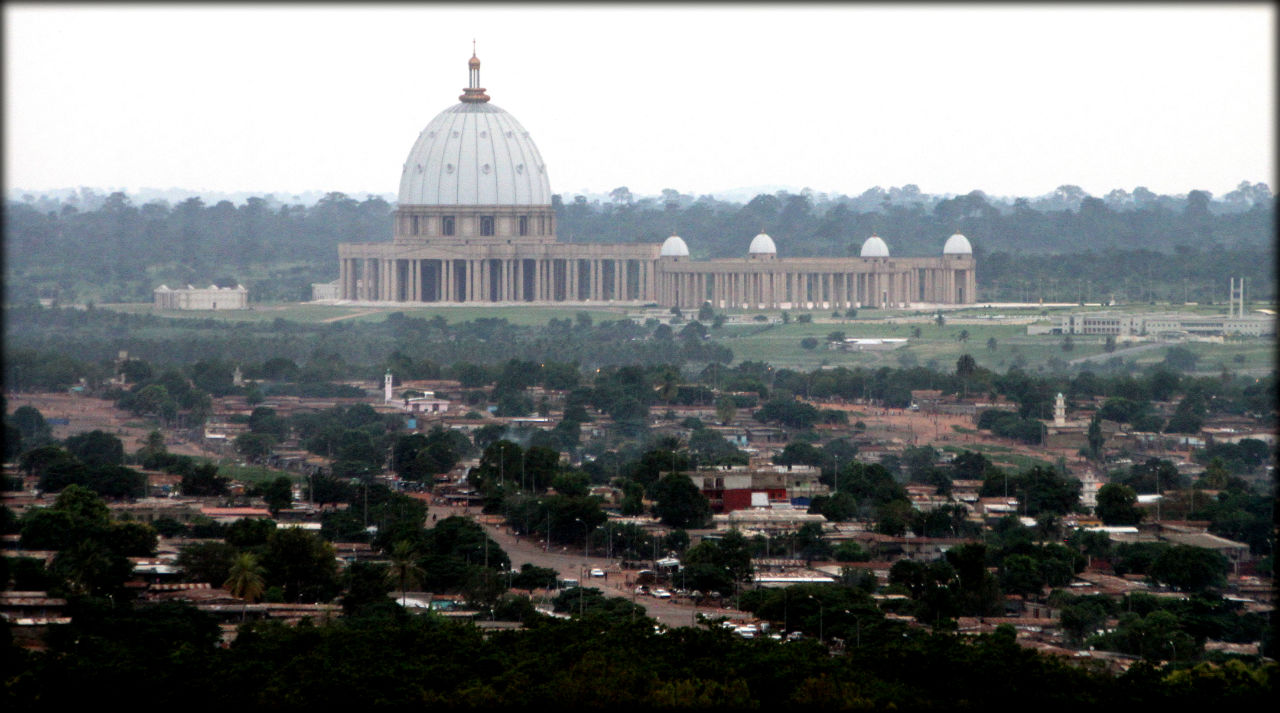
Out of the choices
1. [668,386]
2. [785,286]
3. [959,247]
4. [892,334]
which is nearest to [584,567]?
[668,386]

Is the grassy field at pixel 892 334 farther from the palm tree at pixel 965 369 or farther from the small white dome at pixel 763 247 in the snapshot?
→ the small white dome at pixel 763 247

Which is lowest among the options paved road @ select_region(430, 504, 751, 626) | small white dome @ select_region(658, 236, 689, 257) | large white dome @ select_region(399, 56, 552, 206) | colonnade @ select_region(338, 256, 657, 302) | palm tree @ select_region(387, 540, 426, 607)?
paved road @ select_region(430, 504, 751, 626)

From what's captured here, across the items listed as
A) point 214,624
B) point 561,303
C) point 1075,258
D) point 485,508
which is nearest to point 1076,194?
point 1075,258

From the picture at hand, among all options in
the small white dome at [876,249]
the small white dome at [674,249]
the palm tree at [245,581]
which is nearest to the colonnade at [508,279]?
the small white dome at [674,249]

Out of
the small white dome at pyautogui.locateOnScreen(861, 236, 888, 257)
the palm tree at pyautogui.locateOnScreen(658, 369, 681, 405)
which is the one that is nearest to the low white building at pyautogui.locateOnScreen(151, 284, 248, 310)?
the small white dome at pyautogui.locateOnScreen(861, 236, 888, 257)

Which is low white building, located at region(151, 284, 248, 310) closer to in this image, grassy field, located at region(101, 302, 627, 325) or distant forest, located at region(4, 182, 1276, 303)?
grassy field, located at region(101, 302, 627, 325)
